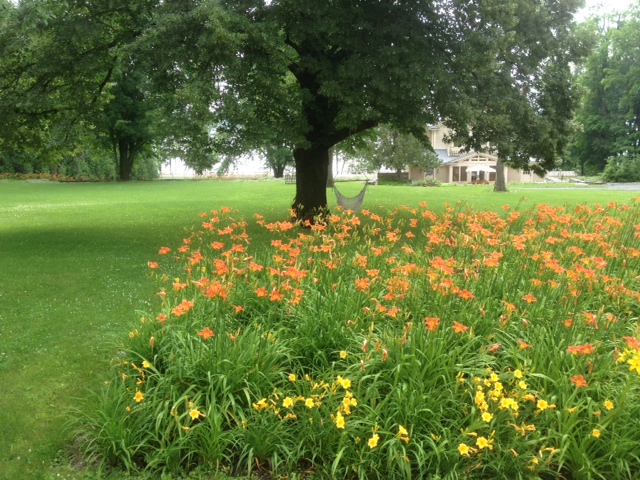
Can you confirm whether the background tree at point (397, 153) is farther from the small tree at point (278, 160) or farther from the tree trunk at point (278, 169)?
the tree trunk at point (278, 169)

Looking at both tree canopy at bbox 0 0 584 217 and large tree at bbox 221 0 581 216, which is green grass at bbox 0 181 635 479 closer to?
tree canopy at bbox 0 0 584 217

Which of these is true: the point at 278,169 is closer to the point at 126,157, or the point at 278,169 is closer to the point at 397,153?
the point at 397,153

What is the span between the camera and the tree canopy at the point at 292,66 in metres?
9.89

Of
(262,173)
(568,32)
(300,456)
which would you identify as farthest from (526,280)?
(262,173)

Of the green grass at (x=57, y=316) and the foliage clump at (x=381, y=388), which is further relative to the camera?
the green grass at (x=57, y=316)

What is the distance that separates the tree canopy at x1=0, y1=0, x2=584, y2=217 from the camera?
989 cm

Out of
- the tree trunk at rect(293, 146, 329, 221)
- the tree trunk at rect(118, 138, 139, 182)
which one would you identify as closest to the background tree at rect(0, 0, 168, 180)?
the tree trunk at rect(293, 146, 329, 221)

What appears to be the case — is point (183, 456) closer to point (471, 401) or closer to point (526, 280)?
point (471, 401)

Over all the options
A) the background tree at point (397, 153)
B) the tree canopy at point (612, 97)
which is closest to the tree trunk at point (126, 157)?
the background tree at point (397, 153)

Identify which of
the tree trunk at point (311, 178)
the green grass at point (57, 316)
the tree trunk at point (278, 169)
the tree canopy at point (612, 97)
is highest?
the tree canopy at point (612, 97)

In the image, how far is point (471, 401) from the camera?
11.9 feet

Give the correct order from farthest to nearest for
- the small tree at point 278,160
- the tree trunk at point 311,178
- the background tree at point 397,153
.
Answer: the small tree at point 278,160 < the background tree at point 397,153 < the tree trunk at point 311,178

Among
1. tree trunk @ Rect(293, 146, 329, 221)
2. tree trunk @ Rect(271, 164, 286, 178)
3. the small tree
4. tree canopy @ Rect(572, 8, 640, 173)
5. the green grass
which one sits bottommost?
the green grass

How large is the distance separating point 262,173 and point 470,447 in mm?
70572
